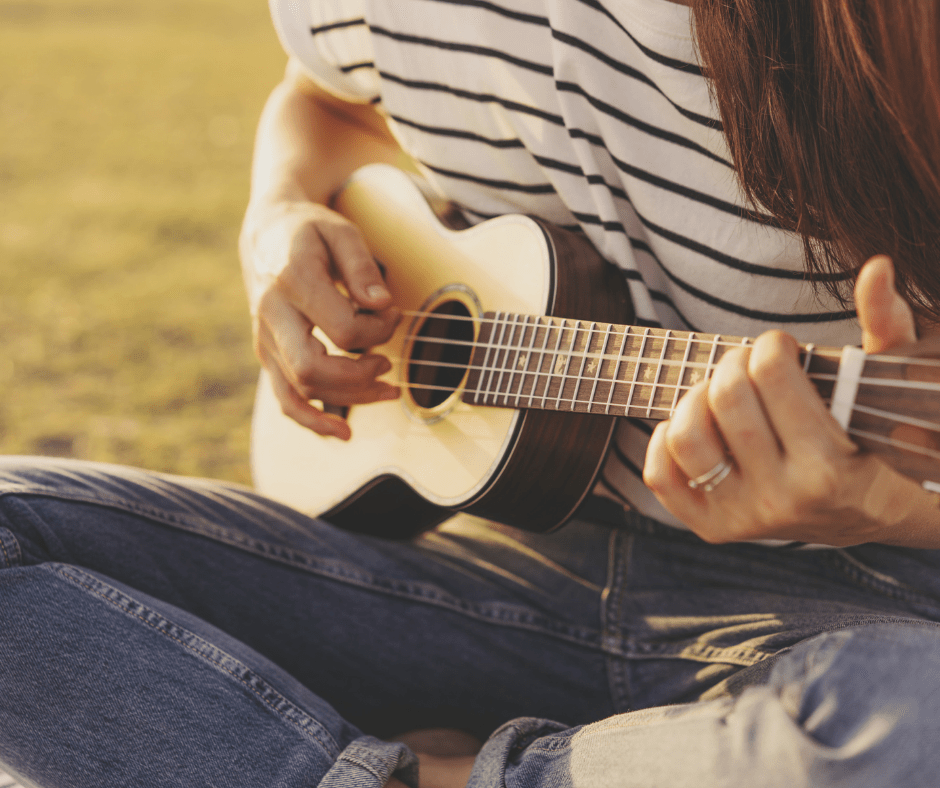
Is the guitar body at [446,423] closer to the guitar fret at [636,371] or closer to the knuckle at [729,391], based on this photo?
the guitar fret at [636,371]

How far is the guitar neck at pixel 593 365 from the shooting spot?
28.4 inches

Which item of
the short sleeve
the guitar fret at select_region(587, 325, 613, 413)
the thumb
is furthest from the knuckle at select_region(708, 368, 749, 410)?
the short sleeve

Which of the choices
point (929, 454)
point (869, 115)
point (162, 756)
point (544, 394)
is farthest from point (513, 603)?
point (869, 115)

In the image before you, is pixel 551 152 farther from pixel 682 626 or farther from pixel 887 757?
pixel 887 757

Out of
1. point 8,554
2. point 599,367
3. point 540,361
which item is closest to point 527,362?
point 540,361

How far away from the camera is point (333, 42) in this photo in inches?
49.5

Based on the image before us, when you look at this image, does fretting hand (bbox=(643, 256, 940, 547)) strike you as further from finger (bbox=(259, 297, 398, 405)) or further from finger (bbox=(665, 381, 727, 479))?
finger (bbox=(259, 297, 398, 405))

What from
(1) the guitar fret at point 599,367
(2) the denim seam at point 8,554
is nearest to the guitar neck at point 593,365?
(1) the guitar fret at point 599,367

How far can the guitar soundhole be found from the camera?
1105mm

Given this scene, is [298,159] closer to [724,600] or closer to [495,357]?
[495,357]

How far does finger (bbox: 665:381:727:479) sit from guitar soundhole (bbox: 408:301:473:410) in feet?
1.56

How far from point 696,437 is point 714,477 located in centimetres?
4

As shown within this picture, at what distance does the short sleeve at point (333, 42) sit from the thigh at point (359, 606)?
0.76 metres

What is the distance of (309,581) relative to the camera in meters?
1.08
